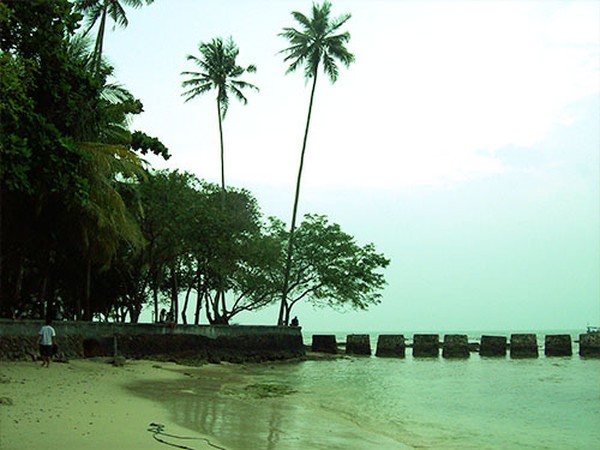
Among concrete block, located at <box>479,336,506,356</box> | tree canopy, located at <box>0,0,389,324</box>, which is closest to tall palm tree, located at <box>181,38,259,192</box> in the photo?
tree canopy, located at <box>0,0,389,324</box>

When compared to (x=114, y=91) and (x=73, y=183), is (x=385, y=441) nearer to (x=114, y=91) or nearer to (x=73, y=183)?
(x=73, y=183)

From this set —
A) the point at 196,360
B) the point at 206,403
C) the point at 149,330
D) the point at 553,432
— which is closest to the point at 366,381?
the point at 196,360

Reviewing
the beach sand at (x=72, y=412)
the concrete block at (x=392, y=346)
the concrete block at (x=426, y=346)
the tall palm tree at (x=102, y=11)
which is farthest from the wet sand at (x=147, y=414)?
the concrete block at (x=426, y=346)

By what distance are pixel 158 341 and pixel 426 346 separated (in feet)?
86.3

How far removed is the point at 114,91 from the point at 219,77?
1383 centimetres

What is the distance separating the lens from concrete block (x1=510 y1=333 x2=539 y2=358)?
49.2 meters

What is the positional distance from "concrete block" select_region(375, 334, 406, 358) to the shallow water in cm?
1448

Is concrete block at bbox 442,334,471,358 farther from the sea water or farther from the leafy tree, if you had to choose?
the leafy tree

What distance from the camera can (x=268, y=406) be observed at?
16203mm

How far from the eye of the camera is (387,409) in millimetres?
19406

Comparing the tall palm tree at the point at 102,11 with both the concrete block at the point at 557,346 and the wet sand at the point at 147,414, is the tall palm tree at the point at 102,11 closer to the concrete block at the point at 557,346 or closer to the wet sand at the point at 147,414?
the wet sand at the point at 147,414

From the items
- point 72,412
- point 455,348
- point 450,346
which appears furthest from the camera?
point 450,346

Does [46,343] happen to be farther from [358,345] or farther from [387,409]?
[358,345]

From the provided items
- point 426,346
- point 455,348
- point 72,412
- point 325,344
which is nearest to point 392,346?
point 426,346
